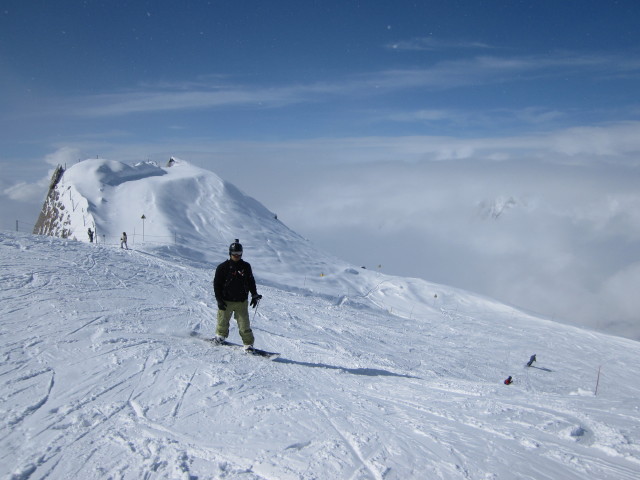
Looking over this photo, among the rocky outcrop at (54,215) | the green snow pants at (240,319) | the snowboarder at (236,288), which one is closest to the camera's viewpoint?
the snowboarder at (236,288)

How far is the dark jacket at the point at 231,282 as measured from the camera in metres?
7.97

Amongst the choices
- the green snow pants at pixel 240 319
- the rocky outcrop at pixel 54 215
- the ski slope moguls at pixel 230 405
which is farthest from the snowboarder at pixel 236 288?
the rocky outcrop at pixel 54 215

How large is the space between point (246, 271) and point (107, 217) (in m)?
37.7

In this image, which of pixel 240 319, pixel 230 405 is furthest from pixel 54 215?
pixel 230 405

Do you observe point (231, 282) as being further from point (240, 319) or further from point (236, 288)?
point (240, 319)

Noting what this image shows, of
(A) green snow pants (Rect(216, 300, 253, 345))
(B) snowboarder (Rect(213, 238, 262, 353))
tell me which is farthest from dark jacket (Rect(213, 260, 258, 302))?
(A) green snow pants (Rect(216, 300, 253, 345))

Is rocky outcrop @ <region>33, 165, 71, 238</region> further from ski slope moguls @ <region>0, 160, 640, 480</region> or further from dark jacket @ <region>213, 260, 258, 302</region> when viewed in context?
dark jacket @ <region>213, 260, 258, 302</region>

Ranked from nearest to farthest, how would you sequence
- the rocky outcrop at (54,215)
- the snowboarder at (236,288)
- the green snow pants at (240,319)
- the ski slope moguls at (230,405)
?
the ski slope moguls at (230,405), the snowboarder at (236,288), the green snow pants at (240,319), the rocky outcrop at (54,215)

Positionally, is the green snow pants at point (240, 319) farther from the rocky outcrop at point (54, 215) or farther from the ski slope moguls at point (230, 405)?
the rocky outcrop at point (54, 215)

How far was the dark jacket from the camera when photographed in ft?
26.1

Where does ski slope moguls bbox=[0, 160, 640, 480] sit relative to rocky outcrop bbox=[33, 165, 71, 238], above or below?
below

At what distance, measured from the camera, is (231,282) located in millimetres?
7984

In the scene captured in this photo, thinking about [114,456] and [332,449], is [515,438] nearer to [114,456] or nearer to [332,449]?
[332,449]

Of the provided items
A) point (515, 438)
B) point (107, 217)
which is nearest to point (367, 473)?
point (515, 438)
